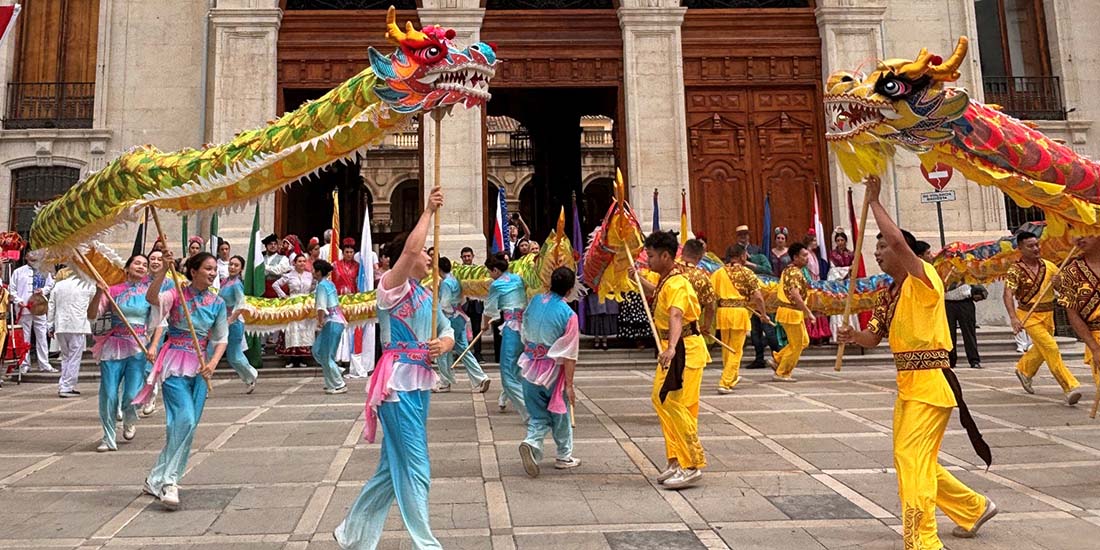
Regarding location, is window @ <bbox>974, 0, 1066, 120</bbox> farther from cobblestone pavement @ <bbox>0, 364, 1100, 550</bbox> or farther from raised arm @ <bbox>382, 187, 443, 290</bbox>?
raised arm @ <bbox>382, 187, 443, 290</bbox>

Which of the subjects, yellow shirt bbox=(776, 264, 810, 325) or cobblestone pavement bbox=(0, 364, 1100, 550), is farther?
yellow shirt bbox=(776, 264, 810, 325)

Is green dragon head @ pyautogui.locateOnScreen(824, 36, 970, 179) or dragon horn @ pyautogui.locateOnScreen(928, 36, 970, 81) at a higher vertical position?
dragon horn @ pyautogui.locateOnScreen(928, 36, 970, 81)

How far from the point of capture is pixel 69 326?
10.1m

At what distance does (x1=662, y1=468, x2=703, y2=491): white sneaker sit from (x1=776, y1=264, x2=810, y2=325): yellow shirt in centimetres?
421

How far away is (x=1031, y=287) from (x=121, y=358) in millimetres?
9878

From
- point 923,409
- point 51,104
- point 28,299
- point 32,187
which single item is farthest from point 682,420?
point 51,104

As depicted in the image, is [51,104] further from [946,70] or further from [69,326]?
[946,70]

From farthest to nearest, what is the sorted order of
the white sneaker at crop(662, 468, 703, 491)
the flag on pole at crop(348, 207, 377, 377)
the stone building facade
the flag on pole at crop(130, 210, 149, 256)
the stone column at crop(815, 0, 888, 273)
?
1. the stone column at crop(815, 0, 888, 273)
2. the stone building facade
3. the flag on pole at crop(348, 207, 377, 377)
4. the flag on pole at crop(130, 210, 149, 256)
5. the white sneaker at crop(662, 468, 703, 491)

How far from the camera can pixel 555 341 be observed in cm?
571

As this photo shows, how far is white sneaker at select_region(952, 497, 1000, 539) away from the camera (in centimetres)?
388

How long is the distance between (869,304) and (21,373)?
13609 millimetres

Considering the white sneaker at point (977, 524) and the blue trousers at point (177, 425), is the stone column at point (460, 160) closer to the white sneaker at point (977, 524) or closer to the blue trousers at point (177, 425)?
the blue trousers at point (177, 425)

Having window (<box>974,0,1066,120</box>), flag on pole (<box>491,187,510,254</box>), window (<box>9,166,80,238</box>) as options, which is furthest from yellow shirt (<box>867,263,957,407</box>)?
window (<box>974,0,1066,120</box>)

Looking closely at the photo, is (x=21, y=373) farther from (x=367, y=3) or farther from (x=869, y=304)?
(x=869, y=304)
